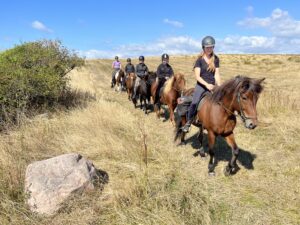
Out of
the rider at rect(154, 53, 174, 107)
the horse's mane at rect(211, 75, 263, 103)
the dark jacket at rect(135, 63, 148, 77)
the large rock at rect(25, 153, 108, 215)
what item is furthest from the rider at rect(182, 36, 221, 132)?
the dark jacket at rect(135, 63, 148, 77)

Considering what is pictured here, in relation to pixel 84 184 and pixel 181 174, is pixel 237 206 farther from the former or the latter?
pixel 84 184

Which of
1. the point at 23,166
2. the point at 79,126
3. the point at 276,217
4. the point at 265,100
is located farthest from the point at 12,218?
the point at 265,100

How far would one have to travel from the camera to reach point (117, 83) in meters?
23.0

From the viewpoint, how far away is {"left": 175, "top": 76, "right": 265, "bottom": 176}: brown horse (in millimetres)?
6277

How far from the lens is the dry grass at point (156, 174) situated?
16.8 feet

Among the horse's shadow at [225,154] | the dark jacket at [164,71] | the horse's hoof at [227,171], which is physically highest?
the dark jacket at [164,71]

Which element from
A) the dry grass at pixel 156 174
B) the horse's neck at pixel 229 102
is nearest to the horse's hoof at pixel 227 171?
the dry grass at pixel 156 174

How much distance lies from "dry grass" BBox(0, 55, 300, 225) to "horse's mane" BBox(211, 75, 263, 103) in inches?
65.1

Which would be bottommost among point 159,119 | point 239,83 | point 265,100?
point 159,119

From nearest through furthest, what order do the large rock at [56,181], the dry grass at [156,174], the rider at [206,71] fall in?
the dry grass at [156,174] → the large rock at [56,181] → the rider at [206,71]

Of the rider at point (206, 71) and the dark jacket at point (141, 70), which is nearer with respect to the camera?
the rider at point (206, 71)

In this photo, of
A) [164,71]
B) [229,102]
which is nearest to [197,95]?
[229,102]

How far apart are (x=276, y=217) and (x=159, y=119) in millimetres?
8360

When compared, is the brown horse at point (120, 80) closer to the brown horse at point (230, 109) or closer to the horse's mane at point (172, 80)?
the horse's mane at point (172, 80)
